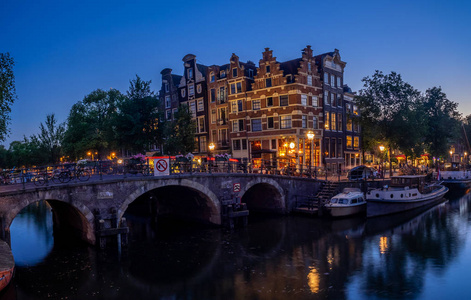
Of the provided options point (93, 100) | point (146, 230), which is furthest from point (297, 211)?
point (93, 100)

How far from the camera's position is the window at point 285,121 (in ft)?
142

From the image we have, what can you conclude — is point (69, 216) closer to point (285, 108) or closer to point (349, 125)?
point (285, 108)

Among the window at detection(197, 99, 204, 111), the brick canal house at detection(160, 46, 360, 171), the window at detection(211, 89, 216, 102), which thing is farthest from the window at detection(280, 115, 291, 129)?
the window at detection(197, 99, 204, 111)

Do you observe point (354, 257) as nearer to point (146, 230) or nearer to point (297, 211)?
point (297, 211)

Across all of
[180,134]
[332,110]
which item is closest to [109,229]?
[180,134]

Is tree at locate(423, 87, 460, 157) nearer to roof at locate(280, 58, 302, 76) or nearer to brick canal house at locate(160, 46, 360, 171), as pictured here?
brick canal house at locate(160, 46, 360, 171)

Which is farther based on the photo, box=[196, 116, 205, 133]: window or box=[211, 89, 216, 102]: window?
box=[196, 116, 205, 133]: window

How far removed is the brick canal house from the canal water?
1592cm

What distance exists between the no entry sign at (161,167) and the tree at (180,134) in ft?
58.2

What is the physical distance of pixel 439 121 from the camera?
53344mm

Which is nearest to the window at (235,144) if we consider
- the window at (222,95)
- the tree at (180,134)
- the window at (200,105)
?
the window at (222,95)

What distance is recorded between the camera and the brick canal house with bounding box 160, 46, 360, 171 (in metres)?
43.0

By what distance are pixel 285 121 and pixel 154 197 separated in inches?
754

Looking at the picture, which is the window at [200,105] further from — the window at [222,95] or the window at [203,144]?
the window at [203,144]
